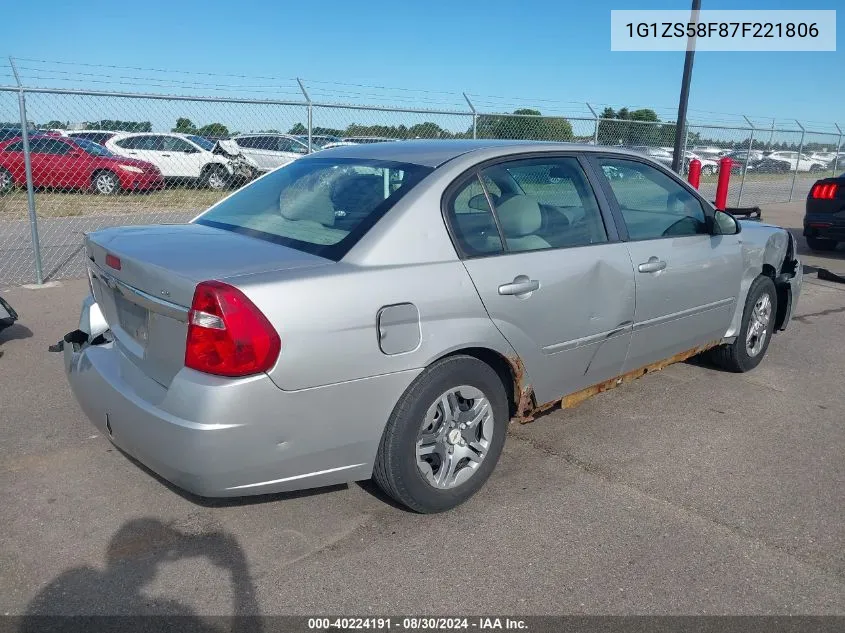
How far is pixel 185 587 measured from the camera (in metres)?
2.64

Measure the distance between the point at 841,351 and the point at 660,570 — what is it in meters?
4.13

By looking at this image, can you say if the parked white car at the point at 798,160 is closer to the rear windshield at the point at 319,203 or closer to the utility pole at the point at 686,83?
the utility pole at the point at 686,83

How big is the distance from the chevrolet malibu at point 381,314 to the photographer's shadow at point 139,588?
0.34 metres

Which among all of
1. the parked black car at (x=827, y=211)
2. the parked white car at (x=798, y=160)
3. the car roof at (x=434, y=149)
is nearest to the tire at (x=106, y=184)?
the car roof at (x=434, y=149)

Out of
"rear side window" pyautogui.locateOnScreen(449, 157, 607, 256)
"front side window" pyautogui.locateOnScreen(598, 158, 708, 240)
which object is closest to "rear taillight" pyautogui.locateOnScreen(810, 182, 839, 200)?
"front side window" pyautogui.locateOnScreen(598, 158, 708, 240)

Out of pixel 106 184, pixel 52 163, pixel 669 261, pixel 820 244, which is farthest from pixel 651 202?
pixel 820 244

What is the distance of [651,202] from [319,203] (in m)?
2.07

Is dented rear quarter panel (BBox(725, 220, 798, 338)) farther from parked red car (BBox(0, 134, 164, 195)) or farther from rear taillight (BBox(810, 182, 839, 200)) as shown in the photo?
parked red car (BBox(0, 134, 164, 195))

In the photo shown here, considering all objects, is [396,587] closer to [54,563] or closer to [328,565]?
[328,565]

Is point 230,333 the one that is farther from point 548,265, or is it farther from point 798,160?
point 798,160

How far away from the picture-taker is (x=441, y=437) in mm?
3115

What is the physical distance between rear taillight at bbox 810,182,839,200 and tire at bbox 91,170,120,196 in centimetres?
1009

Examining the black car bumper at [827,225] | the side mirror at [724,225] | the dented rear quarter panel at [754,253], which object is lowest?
the black car bumper at [827,225]

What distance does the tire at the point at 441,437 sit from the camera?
9.61 ft
